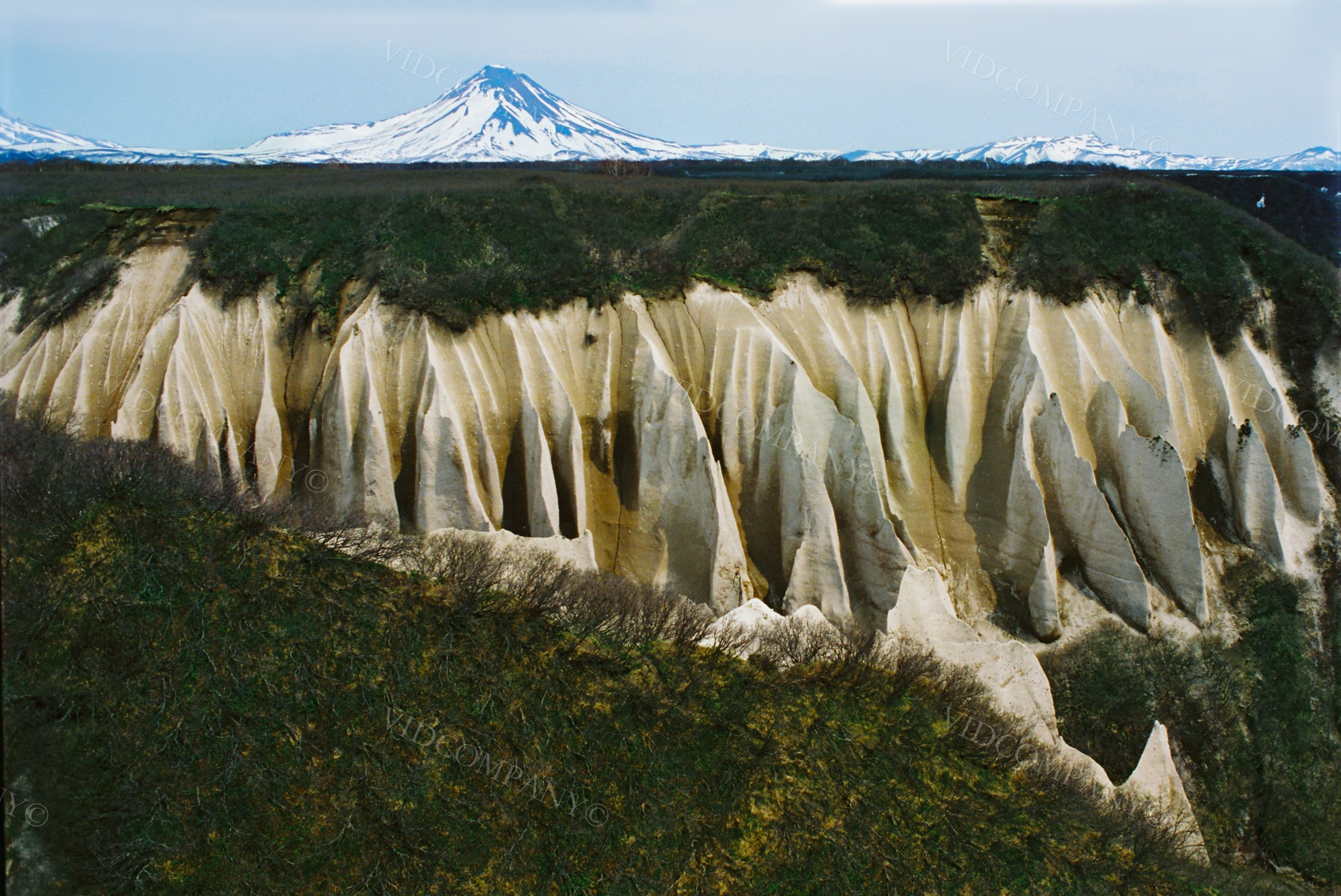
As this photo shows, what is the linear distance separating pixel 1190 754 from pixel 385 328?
24.9 meters

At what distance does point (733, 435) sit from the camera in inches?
1023

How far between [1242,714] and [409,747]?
21823mm

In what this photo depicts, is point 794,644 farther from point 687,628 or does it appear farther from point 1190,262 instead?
point 1190,262

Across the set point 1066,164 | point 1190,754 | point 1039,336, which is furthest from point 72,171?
point 1066,164

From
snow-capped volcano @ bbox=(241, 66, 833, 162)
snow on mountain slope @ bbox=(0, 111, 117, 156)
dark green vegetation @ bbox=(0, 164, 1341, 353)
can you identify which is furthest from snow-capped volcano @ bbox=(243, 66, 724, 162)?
snow on mountain slope @ bbox=(0, 111, 117, 156)

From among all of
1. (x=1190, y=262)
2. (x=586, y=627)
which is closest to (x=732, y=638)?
(x=586, y=627)

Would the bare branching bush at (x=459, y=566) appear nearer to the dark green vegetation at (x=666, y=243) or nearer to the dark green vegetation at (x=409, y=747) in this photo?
the dark green vegetation at (x=409, y=747)

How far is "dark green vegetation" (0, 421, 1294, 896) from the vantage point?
41.8ft

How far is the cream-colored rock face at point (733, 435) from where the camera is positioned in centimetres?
2441

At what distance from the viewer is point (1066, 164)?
51156 mm

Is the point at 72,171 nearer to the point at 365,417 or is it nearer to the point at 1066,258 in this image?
the point at 365,417

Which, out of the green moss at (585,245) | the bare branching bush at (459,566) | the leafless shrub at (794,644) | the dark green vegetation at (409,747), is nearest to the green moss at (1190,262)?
the green moss at (585,245)

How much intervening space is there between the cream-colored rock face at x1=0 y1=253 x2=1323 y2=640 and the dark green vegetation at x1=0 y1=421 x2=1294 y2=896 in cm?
814

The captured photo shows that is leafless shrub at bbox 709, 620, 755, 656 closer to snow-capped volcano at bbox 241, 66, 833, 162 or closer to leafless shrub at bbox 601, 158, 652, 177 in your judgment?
leafless shrub at bbox 601, 158, 652, 177
